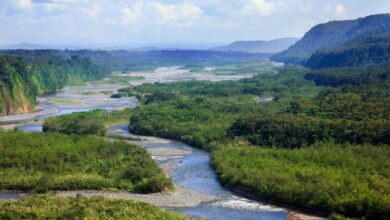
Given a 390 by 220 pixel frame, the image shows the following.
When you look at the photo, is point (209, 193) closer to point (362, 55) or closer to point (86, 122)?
point (86, 122)

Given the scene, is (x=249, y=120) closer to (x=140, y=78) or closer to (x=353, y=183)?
(x=353, y=183)

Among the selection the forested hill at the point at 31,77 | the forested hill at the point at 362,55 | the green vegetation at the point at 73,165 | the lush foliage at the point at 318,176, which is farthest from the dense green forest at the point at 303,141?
the forested hill at the point at 362,55

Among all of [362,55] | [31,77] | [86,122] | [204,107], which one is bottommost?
[204,107]

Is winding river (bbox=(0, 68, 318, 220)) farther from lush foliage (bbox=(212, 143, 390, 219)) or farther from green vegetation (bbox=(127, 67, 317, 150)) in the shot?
green vegetation (bbox=(127, 67, 317, 150))

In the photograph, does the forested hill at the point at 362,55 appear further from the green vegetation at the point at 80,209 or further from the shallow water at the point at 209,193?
the green vegetation at the point at 80,209


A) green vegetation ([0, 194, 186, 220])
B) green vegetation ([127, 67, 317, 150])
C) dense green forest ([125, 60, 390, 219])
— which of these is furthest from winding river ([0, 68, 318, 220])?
green vegetation ([0, 194, 186, 220])

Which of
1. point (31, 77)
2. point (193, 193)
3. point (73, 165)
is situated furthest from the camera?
point (31, 77)

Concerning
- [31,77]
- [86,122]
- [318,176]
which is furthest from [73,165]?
[31,77]

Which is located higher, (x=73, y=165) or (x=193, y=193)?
(x=73, y=165)
